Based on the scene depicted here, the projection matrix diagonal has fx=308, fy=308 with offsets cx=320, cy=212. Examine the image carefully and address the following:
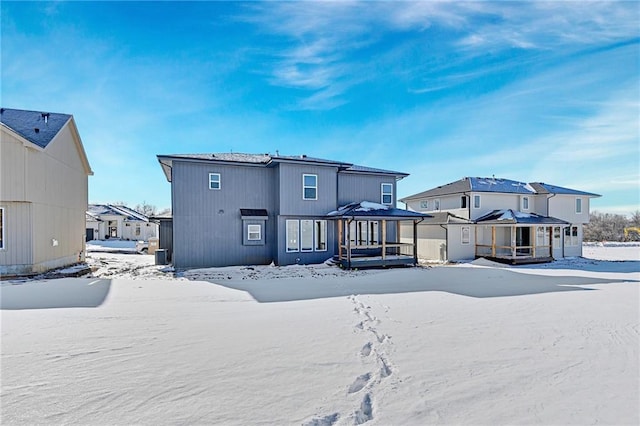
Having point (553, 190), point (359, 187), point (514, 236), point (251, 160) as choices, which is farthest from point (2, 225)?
point (553, 190)

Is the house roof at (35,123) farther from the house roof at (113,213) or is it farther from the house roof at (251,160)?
the house roof at (113,213)

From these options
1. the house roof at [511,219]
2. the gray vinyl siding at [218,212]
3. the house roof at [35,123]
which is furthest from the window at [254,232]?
the house roof at [511,219]

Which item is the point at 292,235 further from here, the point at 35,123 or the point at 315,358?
the point at 35,123

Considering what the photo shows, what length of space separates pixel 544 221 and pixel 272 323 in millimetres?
20592

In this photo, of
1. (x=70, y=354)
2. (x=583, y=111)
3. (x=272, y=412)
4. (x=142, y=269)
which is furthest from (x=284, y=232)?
(x=583, y=111)

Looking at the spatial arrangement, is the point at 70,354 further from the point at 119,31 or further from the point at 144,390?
the point at 119,31

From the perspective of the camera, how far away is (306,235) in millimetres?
15914

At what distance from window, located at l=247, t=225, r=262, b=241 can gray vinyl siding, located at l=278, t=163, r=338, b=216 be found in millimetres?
1648

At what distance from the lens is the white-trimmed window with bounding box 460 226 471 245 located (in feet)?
66.3

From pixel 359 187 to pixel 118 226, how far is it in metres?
33.7

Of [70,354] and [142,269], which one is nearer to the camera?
[70,354]

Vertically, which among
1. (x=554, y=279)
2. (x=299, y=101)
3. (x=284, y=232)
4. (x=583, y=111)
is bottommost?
(x=554, y=279)

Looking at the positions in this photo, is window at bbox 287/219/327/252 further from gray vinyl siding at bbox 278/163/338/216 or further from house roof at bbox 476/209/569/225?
house roof at bbox 476/209/569/225

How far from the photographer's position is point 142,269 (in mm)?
13891
